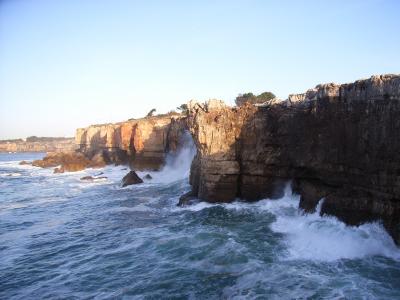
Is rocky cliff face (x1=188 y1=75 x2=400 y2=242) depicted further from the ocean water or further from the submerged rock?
the submerged rock

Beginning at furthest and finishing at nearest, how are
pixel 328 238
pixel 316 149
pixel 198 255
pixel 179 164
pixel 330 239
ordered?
1. pixel 179 164
2. pixel 316 149
3. pixel 328 238
4. pixel 330 239
5. pixel 198 255

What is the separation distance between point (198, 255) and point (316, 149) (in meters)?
7.39

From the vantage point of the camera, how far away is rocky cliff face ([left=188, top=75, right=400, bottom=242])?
12391mm

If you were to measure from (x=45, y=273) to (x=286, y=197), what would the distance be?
38.9ft

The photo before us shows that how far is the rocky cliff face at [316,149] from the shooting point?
12.4m

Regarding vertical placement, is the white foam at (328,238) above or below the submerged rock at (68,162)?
below

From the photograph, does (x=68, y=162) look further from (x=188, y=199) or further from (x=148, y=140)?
(x=188, y=199)

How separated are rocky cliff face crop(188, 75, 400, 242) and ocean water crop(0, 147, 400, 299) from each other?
0.90 metres

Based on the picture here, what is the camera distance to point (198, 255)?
12648 mm

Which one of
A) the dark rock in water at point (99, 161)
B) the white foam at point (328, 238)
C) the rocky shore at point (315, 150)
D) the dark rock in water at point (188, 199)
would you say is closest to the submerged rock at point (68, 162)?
the dark rock in water at point (99, 161)

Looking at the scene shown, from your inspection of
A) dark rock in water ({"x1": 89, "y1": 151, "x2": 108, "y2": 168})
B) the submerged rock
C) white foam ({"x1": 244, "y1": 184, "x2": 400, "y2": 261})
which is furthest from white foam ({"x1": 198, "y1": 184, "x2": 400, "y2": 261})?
dark rock in water ({"x1": 89, "y1": 151, "x2": 108, "y2": 168})

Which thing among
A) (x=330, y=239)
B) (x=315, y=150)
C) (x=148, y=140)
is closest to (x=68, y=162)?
(x=148, y=140)

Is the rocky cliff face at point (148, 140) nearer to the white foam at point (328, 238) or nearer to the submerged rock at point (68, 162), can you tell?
the submerged rock at point (68, 162)

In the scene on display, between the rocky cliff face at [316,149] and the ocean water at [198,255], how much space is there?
2.97 ft
